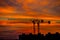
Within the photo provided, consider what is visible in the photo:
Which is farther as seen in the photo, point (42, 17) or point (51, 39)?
point (42, 17)

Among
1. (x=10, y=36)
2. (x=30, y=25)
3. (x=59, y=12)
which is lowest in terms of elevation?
(x=10, y=36)

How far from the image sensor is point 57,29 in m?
5.54

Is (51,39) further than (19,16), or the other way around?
(19,16)

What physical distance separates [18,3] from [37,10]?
2.17 ft

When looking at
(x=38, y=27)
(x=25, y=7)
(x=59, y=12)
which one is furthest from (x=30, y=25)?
(x=59, y=12)

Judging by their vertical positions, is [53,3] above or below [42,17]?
above

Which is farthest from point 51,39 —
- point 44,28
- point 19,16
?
point 19,16

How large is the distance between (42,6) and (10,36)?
1.43 metres

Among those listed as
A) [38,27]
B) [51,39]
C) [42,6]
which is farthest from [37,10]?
[51,39]

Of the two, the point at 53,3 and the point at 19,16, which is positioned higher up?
the point at 53,3

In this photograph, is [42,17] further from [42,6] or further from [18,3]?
[18,3]

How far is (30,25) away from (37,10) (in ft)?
1.79

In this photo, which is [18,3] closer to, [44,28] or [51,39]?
[44,28]

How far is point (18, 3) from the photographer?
5.49 m
